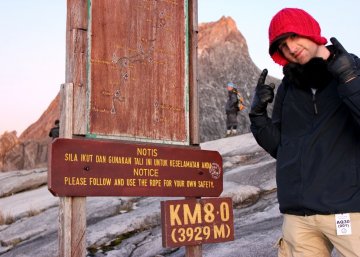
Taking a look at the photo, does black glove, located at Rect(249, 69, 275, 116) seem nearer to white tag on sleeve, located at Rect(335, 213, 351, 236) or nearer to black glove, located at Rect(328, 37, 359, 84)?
black glove, located at Rect(328, 37, 359, 84)

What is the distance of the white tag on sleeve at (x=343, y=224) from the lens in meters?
2.85

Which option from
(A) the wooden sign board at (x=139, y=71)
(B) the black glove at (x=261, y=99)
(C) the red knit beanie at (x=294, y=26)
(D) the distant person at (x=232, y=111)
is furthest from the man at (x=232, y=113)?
(C) the red knit beanie at (x=294, y=26)

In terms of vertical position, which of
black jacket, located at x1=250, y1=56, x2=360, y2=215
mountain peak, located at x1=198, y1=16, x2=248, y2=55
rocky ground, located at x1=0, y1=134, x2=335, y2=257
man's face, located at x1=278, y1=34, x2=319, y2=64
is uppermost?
mountain peak, located at x1=198, y1=16, x2=248, y2=55

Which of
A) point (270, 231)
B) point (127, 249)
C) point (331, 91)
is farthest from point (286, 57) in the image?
point (127, 249)

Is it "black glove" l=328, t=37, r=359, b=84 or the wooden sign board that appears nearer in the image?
"black glove" l=328, t=37, r=359, b=84

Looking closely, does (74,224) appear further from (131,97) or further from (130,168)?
(131,97)

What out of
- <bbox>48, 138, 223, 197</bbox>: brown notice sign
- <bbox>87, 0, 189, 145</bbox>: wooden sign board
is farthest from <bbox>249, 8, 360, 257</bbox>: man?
<bbox>87, 0, 189, 145</bbox>: wooden sign board

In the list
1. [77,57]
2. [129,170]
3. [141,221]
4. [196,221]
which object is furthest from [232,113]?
[77,57]

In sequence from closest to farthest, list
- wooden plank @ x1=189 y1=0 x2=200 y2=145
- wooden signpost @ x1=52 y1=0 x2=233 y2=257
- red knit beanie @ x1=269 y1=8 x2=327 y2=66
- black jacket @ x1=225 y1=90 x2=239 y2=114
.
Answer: red knit beanie @ x1=269 y1=8 x2=327 y2=66, wooden signpost @ x1=52 y1=0 x2=233 y2=257, wooden plank @ x1=189 y1=0 x2=200 y2=145, black jacket @ x1=225 y1=90 x2=239 y2=114

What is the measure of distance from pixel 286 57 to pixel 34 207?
28.1 feet

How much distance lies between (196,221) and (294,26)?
2.91m

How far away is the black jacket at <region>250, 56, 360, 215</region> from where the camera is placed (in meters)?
2.88

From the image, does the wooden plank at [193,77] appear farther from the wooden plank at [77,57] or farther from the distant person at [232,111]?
the distant person at [232,111]

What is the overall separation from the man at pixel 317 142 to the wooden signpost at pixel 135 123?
2070mm
